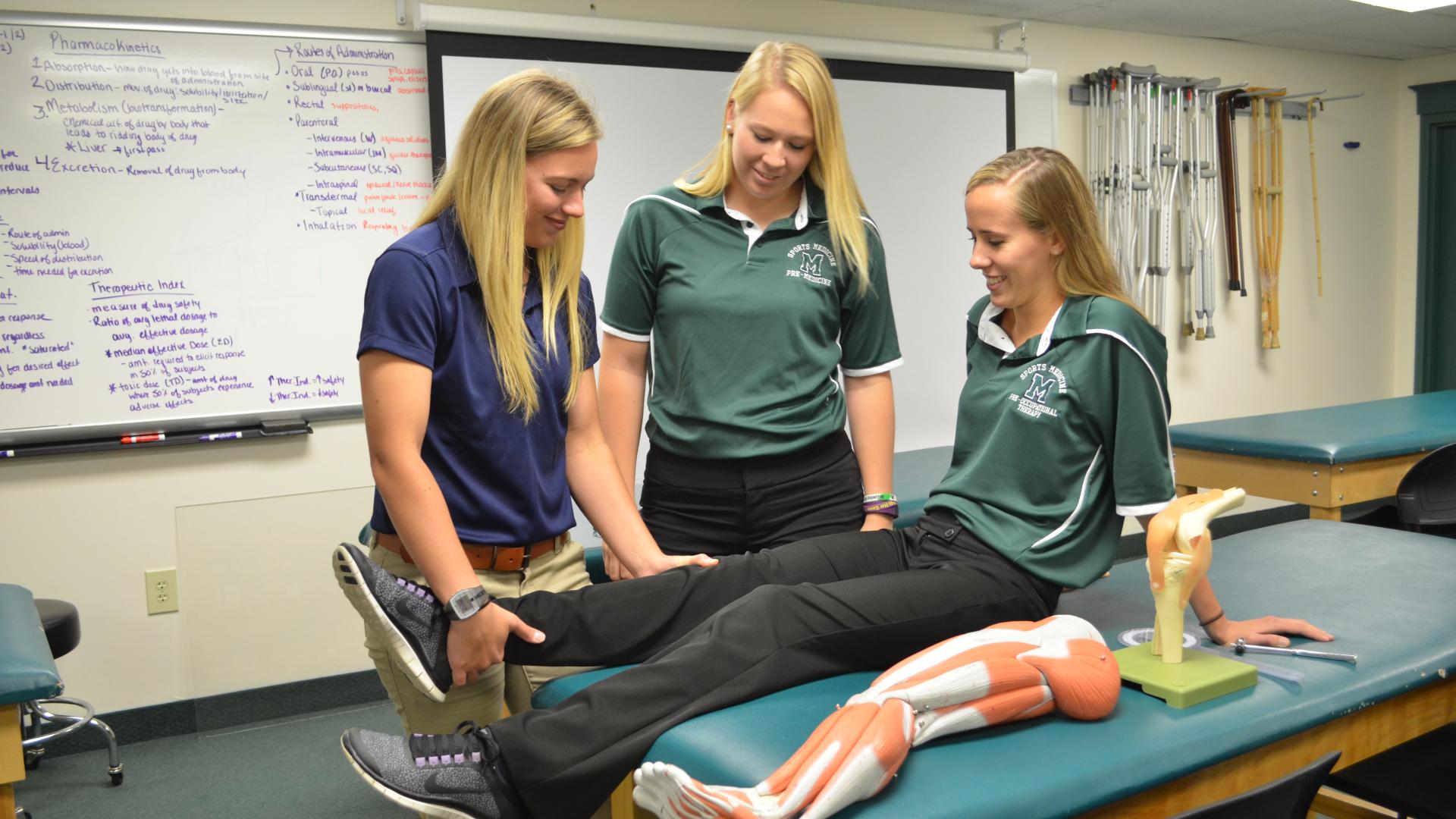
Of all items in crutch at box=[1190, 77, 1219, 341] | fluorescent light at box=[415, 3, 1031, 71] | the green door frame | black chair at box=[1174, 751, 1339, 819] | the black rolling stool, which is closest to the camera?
black chair at box=[1174, 751, 1339, 819]

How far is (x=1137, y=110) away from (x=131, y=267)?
383 cm

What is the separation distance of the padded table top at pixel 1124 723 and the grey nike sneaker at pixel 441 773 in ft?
0.60

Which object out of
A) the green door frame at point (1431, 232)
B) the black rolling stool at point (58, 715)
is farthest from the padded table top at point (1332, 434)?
the black rolling stool at point (58, 715)

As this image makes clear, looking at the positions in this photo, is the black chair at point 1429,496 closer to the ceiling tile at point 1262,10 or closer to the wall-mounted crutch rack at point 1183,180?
the wall-mounted crutch rack at point 1183,180

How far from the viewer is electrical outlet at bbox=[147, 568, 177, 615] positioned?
3.15 m

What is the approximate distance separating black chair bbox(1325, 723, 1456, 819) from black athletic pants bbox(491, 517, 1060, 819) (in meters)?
0.51

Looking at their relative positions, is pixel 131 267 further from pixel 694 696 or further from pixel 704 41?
pixel 694 696

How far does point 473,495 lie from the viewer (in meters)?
1.47

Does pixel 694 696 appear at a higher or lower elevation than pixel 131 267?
lower

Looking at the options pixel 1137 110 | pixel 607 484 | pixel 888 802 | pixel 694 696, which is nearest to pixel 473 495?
pixel 607 484

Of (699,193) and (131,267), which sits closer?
(699,193)

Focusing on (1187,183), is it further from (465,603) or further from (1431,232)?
(465,603)

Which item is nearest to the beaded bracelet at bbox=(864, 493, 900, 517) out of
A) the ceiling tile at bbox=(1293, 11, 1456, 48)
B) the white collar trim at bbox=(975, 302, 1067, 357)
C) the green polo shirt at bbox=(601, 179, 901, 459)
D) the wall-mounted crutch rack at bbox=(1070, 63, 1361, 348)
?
the green polo shirt at bbox=(601, 179, 901, 459)

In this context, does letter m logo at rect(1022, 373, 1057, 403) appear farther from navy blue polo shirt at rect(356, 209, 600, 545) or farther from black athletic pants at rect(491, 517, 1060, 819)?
navy blue polo shirt at rect(356, 209, 600, 545)
